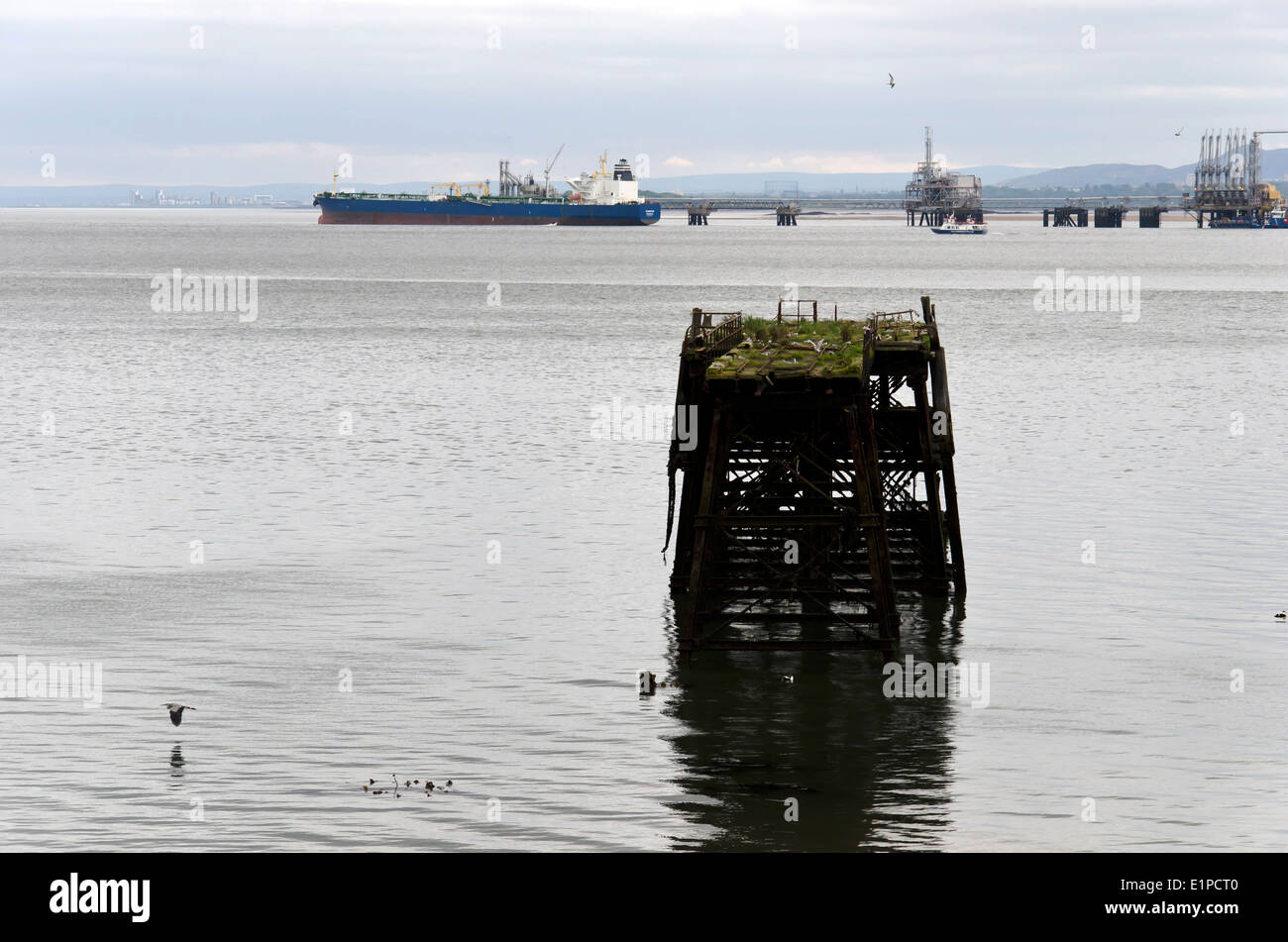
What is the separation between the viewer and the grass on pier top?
24125 millimetres

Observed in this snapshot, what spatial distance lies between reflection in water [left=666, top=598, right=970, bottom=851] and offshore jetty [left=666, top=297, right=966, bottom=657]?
68 centimetres

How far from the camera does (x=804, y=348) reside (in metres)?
27.0

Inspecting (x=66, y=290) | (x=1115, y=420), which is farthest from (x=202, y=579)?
(x=66, y=290)

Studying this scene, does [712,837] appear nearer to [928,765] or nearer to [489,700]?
[928,765]

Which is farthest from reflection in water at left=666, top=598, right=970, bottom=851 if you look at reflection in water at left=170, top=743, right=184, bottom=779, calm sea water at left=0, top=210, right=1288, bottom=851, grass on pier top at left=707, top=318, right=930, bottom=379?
reflection in water at left=170, top=743, right=184, bottom=779

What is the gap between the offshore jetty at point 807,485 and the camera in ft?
79.5

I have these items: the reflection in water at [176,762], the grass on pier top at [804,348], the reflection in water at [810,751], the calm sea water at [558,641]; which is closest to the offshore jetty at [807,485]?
the grass on pier top at [804,348]

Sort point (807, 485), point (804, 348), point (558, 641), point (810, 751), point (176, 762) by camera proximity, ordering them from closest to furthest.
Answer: point (176, 762) < point (810, 751) < point (807, 485) < point (558, 641) < point (804, 348)

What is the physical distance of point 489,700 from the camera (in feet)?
76.2

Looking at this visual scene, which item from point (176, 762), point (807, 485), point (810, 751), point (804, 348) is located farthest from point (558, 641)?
point (176, 762)

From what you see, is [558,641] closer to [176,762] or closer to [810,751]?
[810,751]

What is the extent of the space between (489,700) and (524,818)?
4.94 metres

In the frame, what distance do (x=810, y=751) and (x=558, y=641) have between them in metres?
7.06

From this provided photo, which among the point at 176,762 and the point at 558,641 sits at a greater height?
the point at 558,641
